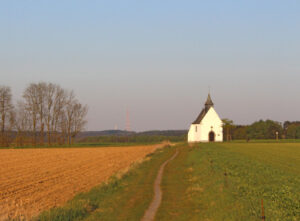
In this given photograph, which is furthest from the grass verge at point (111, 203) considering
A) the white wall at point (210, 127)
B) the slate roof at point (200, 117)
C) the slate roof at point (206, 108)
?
the slate roof at point (206, 108)

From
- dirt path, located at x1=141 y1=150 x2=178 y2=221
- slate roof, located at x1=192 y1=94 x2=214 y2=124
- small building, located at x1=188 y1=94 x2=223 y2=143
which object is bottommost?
dirt path, located at x1=141 y1=150 x2=178 y2=221

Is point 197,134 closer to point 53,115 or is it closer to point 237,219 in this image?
point 53,115

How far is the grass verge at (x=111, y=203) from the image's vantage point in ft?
37.4

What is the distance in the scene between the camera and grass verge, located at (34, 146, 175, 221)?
11.4 meters

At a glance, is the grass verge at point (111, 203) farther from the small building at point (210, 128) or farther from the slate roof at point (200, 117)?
the slate roof at point (200, 117)

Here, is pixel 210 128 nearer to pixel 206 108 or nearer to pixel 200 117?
pixel 200 117

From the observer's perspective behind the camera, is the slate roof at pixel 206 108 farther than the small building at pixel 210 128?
Yes

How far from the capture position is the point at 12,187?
59.9ft

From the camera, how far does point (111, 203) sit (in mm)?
13758

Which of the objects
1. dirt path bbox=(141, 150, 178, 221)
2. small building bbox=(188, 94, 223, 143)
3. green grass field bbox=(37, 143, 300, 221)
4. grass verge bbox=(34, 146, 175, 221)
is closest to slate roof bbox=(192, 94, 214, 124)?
small building bbox=(188, 94, 223, 143)

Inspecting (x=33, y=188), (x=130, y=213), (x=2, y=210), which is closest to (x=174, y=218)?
(x=130, y=213)

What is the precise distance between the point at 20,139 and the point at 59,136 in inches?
346

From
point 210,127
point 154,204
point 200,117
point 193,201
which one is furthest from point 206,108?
point 154,204

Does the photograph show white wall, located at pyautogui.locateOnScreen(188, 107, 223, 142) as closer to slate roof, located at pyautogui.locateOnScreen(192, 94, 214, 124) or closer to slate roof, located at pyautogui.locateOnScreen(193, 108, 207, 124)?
slate roof, located at pyautogui.locateOnScreen(193, 108, 207, 124)
